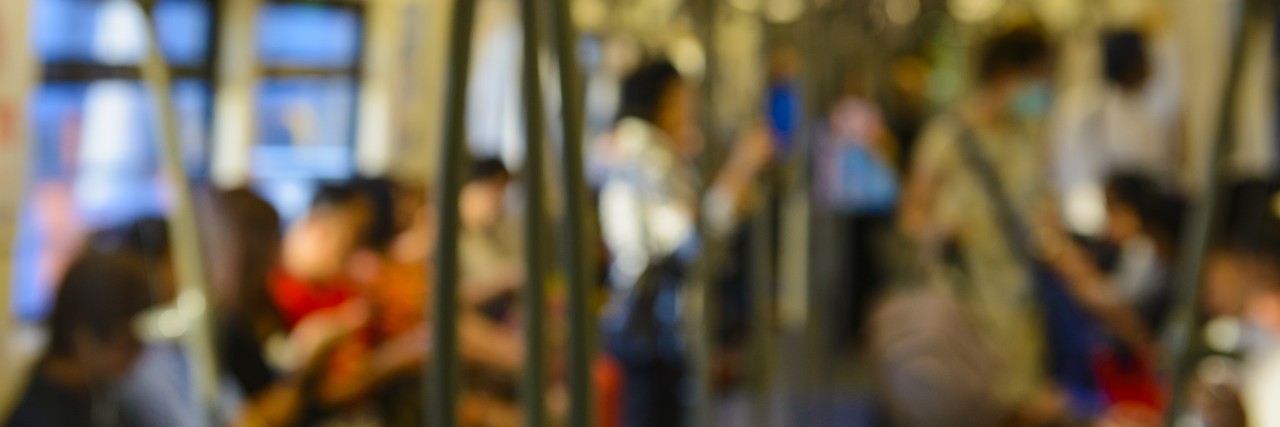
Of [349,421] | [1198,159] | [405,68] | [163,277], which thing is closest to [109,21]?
[163,277]

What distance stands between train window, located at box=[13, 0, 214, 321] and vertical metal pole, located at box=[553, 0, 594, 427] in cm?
112

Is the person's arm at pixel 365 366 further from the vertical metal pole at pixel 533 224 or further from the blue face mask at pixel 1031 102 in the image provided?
the vertical metal pole at pixel 533 224

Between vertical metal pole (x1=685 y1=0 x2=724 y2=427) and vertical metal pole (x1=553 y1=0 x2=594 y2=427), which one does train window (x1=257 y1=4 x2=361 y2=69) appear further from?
vertical metal pole (x1=553 y1=0 x2=594 y2=427)

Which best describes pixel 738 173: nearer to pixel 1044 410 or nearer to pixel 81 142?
pixel 1044 410

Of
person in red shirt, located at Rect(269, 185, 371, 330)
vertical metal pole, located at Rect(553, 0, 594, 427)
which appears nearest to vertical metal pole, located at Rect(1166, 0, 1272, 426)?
A: vertical metal pole, located at Rect(553, 0, 594, 427)

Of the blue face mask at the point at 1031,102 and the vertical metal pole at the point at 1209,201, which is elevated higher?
the blue face mask at the point at 1031,102

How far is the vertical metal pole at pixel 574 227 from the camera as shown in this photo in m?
0.52

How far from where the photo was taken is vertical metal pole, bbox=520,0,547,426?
505 mm

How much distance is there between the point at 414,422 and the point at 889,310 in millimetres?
1252

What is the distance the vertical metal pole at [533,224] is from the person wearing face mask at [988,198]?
172 cm

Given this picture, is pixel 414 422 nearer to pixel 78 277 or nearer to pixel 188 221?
pixel 78 277

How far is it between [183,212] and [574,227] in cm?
26

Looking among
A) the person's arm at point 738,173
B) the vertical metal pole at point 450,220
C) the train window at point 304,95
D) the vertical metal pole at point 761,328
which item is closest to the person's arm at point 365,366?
the person's arm at point 738,173

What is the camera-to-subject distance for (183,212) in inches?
27.5
